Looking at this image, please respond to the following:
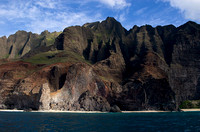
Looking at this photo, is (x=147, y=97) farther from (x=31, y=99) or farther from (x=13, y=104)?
(x=13, y=104)

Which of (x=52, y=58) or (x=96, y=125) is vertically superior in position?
(x=52, y=58)

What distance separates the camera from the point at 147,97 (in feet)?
461

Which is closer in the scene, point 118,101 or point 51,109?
point 51,109

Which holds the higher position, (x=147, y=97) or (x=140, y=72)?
(x=140, y=72)

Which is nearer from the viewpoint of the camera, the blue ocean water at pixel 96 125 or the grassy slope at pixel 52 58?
the blue ocean water at pixel 96 125

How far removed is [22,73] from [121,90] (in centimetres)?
7015

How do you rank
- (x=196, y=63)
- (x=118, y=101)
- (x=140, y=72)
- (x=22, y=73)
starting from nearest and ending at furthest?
(x=118, y=101) → (x=22, y=73) → (x=140, y=72) → (x=196, y=63)

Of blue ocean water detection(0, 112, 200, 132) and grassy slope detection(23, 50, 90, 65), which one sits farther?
grassy slope detection(23, 50, 90, 65)

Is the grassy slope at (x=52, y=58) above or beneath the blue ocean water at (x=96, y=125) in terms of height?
above

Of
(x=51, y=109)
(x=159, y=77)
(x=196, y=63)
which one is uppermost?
(x=196, y=63)

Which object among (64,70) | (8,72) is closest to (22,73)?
(8,72)

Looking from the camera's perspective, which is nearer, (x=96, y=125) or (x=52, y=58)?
(x=96, y=125)

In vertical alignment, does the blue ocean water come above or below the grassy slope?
below

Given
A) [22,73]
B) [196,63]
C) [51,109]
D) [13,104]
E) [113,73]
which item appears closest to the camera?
[51,109]
